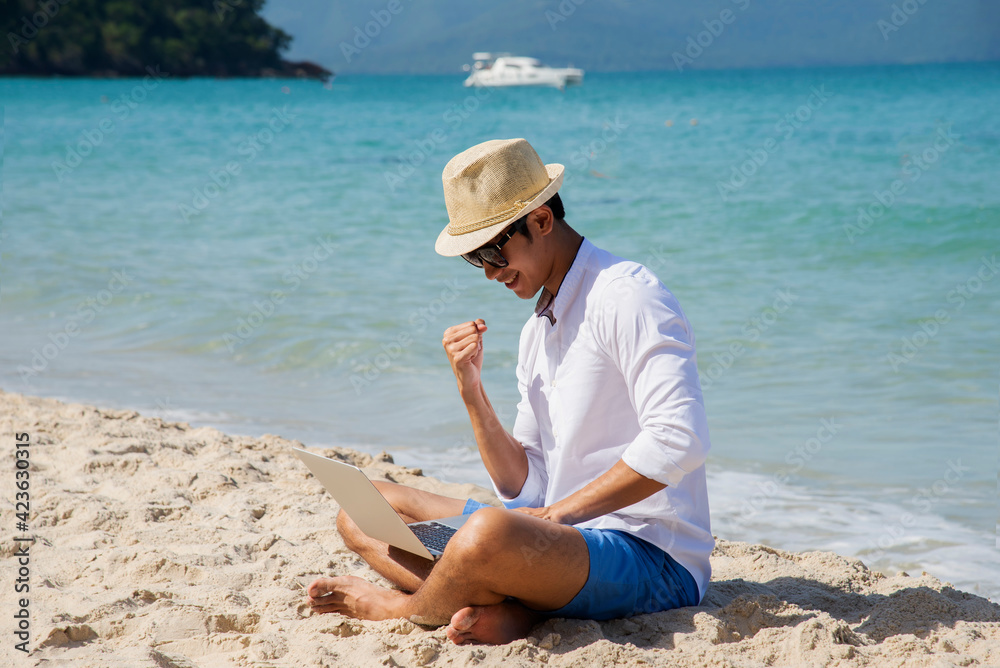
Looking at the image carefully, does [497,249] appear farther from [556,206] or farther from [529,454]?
[529,454]

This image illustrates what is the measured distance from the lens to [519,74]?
188ft

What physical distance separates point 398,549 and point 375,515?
0.29 m

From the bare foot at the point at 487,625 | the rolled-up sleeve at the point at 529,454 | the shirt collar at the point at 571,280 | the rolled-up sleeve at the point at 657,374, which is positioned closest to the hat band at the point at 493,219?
the shirt collar at the point at 571,280

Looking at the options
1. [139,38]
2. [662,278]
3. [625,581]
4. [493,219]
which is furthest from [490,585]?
[139,38]

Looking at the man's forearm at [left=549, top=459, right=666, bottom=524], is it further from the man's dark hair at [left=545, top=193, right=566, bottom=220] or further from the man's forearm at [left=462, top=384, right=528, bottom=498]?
the man's dark hair at [left=545, top=193, right=566, bottom=220]

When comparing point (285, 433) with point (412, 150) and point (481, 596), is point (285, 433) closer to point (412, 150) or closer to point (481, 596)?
point (481, 596)

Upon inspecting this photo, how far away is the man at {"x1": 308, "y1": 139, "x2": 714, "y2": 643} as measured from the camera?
6.82 feet

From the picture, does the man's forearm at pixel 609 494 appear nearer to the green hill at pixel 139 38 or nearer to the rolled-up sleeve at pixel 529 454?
the rolled-up sleeve at pixel 529 454

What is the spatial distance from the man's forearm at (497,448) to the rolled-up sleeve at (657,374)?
0.51 metres

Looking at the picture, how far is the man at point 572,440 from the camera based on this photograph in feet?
6.82

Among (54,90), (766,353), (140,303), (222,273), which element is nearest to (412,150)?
(222,273)

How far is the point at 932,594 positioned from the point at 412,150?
1825 centimetres

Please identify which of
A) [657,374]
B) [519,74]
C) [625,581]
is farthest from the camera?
[519,74]

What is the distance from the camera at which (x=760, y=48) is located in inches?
4215
